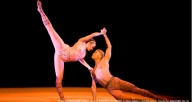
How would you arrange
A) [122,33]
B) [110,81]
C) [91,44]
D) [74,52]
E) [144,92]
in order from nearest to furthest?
[144,92] → [110,81] → [91,44] → [74,52] → [122,33]

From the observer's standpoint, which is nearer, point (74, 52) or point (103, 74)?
point (103, 74)

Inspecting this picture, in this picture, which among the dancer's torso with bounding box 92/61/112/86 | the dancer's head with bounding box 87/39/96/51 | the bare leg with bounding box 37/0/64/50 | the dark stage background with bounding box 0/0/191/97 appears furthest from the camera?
the dark stage background with bounding box 0/0/191/97

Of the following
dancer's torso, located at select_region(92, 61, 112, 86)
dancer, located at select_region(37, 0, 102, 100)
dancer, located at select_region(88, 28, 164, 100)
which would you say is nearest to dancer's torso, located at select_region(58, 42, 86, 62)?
dancer, located at select_region(37, 0, 102, 100)

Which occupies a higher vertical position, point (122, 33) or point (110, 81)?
point (122, 33)

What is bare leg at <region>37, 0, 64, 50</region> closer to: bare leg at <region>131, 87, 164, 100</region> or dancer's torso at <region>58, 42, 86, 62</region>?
dancer's torso at <region>58, 42, 86, 62</region>

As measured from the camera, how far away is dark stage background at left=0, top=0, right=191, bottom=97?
34.1 ft

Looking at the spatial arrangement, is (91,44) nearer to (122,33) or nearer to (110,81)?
(110,81)

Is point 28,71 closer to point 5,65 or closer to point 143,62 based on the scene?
point 5,65

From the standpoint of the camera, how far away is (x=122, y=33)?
10.7m

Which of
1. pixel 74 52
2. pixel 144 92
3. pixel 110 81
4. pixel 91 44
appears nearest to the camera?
pixel 144 92

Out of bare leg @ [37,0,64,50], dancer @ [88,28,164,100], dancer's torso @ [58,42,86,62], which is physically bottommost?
dancer @ [88,28,164,100]

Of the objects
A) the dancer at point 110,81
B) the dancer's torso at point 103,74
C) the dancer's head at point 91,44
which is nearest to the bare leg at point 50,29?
the dancer's head at point 91,44

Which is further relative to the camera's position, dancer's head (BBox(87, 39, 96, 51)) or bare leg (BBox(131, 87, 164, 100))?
dancer's head (BBox(87, 39, 96, 51))

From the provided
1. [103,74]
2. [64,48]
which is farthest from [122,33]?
[103,74]
